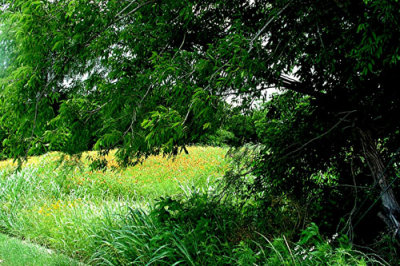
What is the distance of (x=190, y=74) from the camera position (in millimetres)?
3486

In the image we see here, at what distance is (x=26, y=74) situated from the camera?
12.5ft

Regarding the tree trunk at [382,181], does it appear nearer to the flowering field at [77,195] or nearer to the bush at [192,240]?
the bush at [192,240]

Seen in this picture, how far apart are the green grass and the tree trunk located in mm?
3811

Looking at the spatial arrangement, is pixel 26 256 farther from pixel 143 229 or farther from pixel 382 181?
pixel 382 181

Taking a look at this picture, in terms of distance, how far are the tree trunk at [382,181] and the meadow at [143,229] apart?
0.45 m

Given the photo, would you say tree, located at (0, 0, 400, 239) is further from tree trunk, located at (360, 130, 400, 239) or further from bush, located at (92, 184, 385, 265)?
bush, located at (92, 184, 385, 265)

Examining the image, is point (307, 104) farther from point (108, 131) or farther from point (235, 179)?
point (108, 131)

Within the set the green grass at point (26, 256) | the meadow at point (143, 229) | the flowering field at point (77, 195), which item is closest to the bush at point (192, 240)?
the meadow at point (143, 229)

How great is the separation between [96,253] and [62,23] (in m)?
2.75

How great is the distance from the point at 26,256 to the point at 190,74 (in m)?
3.70

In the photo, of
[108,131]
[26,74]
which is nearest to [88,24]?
[26,74]

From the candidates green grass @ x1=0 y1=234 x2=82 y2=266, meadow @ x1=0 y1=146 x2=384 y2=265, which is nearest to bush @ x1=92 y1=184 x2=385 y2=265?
meadow @ x1=0 y1=146 x2=384 y2=265

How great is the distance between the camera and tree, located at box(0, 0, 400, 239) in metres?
3.47

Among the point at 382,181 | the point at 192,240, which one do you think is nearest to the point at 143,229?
the point at 192,240
